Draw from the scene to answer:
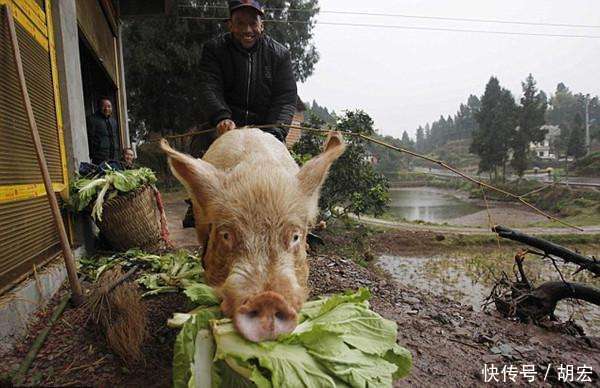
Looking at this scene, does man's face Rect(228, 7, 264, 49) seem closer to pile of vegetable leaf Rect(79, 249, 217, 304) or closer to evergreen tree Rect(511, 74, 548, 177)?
pile of vegetable leaf Rect(79, 249, 217, 304)

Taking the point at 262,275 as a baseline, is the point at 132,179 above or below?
above

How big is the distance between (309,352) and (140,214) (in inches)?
172

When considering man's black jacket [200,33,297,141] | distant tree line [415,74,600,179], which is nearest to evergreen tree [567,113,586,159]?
distant tree line [415,74,600,179]

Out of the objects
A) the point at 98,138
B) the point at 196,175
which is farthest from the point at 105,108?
the point at 196,175

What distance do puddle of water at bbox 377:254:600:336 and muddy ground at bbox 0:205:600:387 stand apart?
2008 millimetres

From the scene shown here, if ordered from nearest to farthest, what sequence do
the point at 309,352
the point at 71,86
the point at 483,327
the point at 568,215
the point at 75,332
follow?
the point at 309,352, the point at 75,332, the point at 483,327, the point at 71,86, the point at 568,215

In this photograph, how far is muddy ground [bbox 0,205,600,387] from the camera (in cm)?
270

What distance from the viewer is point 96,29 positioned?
863cm

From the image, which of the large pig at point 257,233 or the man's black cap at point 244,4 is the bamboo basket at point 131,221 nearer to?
the large pig at point 257,233

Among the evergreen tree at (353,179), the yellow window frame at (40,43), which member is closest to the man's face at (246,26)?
the yellow window frame at (40,43)

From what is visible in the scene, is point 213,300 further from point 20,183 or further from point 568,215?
point 568,215

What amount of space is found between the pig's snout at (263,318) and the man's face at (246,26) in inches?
146

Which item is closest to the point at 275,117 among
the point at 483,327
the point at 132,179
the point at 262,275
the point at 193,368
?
the point at 132,179

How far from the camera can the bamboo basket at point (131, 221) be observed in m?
Result: 5.32
